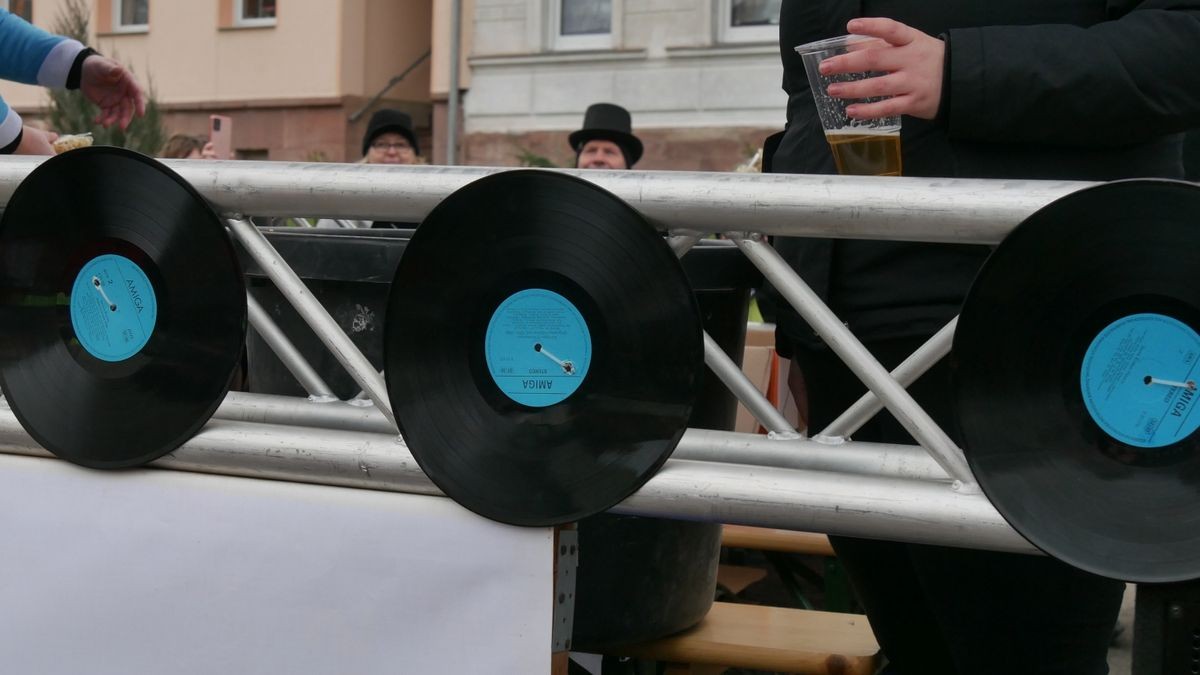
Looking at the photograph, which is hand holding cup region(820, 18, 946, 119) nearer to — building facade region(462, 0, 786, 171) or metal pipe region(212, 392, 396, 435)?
metal pipe region(212, 392, 396, 435)

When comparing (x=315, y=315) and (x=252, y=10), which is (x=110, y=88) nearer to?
(x=315, y=315)

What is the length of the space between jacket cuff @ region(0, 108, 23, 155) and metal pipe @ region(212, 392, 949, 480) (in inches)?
35.6

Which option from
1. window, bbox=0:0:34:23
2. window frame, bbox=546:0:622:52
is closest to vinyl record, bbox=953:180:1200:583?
window frame, bbox=546:0:622:52

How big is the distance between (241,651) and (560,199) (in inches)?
24.8

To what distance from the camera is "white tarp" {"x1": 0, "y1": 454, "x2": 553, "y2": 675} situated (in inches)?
55.4

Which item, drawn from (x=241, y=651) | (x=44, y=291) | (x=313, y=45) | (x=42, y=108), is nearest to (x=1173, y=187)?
(x=241, y=651)

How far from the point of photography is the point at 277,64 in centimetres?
1333

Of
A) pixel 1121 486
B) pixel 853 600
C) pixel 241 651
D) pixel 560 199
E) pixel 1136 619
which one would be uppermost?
→ pixel 560 199

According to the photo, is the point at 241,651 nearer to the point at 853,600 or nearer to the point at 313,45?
the point at 853,600

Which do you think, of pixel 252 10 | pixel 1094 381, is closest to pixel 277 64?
pixel 252 10

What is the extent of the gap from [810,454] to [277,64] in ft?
41.9

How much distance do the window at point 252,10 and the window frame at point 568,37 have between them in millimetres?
3606

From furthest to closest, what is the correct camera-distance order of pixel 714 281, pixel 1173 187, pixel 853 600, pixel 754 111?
pixel 754 111
pixel 853 600
pixel 714 281
pixel 1173 187

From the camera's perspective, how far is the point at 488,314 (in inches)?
55.1
